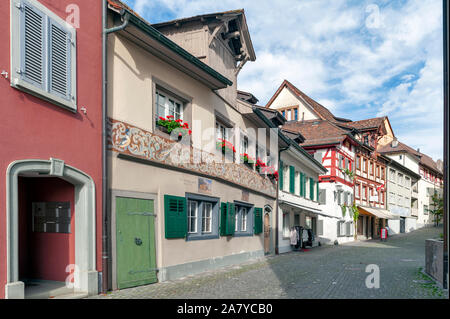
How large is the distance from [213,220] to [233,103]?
4.28m

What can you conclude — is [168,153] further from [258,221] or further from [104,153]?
[258,221]

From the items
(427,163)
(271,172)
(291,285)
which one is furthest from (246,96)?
(427,163)

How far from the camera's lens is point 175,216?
10.2m

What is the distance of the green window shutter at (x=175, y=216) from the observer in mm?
9953

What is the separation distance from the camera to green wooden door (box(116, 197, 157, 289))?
8477 mm

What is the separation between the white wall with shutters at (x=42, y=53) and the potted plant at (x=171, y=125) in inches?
117

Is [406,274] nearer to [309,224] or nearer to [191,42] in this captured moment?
[191,42]

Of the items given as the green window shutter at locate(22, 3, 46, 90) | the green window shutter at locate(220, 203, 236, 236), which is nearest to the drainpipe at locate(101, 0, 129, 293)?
the green window shutter at locate(22, 3, 46, 90)

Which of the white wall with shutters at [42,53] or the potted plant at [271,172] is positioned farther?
the potted plant at [271,172]

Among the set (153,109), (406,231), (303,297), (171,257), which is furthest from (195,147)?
(406,231)

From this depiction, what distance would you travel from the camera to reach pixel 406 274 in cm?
1188

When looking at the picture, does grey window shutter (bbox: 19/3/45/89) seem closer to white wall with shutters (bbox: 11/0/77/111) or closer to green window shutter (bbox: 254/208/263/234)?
white wall with shutters (bbox: 11/0/77/111)

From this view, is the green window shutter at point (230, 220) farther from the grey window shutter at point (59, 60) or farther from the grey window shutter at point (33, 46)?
the grey window shutter at point (33, 46)

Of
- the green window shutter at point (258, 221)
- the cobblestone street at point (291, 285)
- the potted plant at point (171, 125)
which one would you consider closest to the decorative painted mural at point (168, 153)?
the potted plant at point (171, 125)
